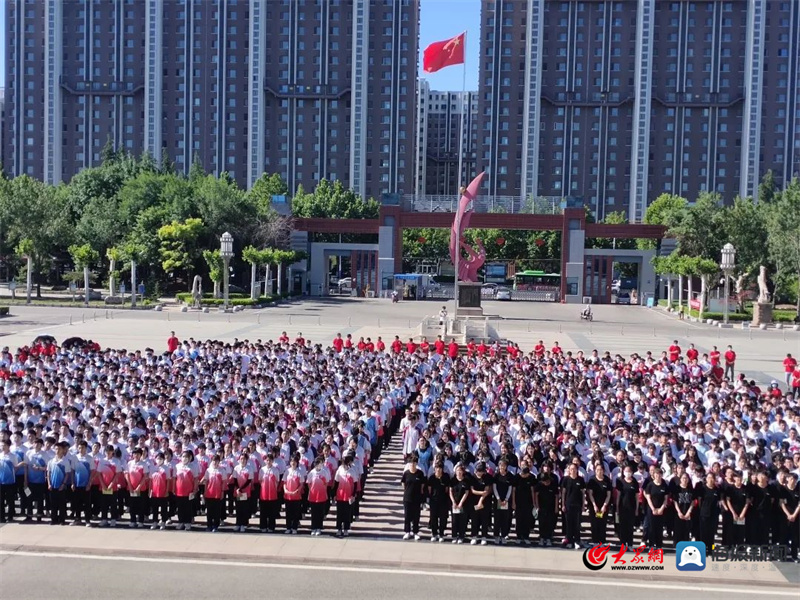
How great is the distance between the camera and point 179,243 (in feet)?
197

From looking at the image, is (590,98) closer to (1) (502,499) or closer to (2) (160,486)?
(1) (502,499)

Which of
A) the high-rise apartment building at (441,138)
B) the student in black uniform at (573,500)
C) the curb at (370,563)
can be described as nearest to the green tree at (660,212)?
the student in black uniform at (573,500)

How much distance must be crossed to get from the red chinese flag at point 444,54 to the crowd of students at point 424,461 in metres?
23.2

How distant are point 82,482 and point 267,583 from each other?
3833mm

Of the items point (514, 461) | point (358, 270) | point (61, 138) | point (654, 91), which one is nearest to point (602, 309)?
point (358, 270)

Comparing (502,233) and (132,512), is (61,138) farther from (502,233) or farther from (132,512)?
(132,512)

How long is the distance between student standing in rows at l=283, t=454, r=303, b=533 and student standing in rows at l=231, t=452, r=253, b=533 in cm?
55

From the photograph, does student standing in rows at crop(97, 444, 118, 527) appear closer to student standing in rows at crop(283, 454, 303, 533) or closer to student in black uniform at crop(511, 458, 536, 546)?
student standing in rows at crop(283, 454, 303, 533)

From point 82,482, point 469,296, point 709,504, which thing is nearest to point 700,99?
point 469,296

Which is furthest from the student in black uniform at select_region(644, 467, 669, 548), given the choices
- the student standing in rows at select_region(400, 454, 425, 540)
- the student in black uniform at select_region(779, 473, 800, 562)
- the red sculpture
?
the red sculpture

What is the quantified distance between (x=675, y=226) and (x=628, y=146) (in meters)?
53.0

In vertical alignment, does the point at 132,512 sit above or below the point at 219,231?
below

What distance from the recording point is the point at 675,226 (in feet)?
206

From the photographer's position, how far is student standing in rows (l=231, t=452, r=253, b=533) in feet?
40.8
